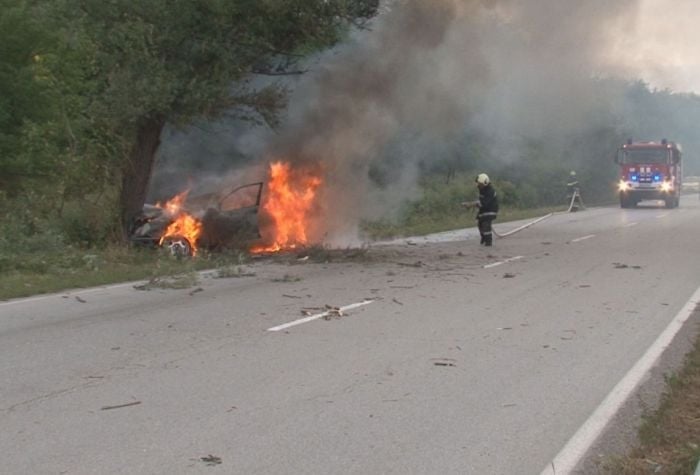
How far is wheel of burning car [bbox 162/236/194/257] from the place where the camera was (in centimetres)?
1491

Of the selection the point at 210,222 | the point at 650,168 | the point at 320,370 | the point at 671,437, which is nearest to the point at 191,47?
the point at 210,222

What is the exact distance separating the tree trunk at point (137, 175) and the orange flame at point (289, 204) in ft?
7.51

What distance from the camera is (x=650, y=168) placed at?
3734 cm

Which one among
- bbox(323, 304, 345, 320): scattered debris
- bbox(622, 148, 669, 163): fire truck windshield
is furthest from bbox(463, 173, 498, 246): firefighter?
bbox(622, 148, 669, 163): fire truck windshield

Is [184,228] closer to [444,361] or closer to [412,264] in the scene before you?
[412,264]

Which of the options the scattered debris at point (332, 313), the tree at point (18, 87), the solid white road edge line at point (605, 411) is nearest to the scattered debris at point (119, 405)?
the solid white road edge line at point (605, 411)

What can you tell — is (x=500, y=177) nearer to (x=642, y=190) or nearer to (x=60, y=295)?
(x=642, y=190)

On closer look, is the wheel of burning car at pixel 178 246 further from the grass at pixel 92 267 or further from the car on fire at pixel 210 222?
the grass at pixel 92 267

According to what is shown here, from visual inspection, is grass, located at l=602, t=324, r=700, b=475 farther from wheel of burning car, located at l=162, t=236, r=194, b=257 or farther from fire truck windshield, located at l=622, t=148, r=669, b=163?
fire truck windshield, located at l=622, t=148, r=669, b=163

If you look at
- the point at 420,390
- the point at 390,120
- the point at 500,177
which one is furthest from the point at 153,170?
the point at 500,177

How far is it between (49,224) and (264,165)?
14.3 feet

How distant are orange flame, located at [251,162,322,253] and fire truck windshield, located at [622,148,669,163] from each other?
24.8 m

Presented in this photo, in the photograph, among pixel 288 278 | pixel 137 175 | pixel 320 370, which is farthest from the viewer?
pixel 137 175

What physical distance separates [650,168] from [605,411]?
112 feet
